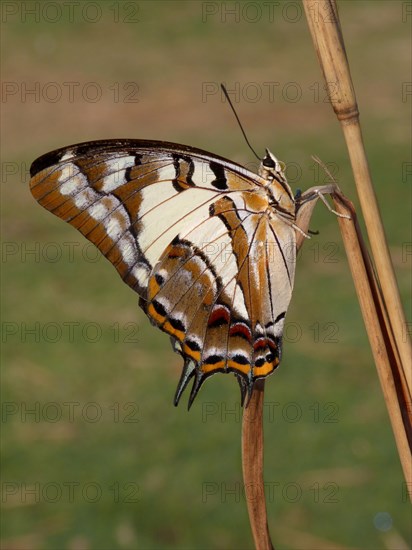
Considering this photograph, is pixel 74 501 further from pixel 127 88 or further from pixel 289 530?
pixel 127 88

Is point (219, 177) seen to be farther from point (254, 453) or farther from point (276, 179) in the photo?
point (254, 453)

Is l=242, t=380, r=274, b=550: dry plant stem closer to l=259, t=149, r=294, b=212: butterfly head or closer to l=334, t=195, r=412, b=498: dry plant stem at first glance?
l=334, t=195, r=412, b=498: dry plant stem

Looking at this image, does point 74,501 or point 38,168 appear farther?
point 74,501

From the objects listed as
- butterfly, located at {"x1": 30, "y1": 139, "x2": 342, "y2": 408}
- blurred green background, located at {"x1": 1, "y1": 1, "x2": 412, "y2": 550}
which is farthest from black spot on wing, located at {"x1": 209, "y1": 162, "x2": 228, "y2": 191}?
blurred green background, located at {"x1": 1, "y1": 1, "x2": 412, "y2": 550}

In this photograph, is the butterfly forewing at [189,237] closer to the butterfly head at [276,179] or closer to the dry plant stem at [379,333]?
the butterfly head at [276,179]

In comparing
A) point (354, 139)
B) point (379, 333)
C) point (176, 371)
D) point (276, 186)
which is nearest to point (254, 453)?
point (379, 333)

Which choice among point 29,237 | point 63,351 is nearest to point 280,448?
point 63,351
